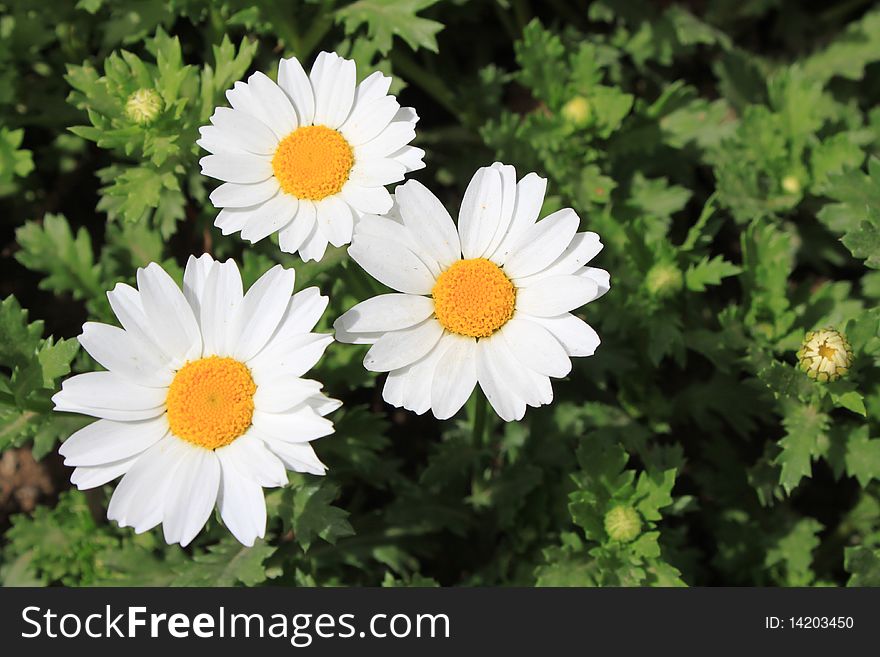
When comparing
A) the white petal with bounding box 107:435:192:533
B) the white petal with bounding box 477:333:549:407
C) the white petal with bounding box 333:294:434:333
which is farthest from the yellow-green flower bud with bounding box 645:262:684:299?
the white petal with bounding box 107:435:192:533

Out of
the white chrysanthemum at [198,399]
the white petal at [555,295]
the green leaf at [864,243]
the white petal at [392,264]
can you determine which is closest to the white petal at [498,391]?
the white petal at [555,295]

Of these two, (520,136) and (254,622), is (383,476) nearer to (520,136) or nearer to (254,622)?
(254,622)

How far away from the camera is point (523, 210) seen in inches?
116

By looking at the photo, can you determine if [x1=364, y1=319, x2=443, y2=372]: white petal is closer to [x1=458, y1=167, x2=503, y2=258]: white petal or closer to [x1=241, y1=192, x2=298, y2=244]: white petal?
[x1=458, y1=167, x2=503, y2=258]: white petal

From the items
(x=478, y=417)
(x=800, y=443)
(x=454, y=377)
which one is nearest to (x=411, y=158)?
(x=454, y=377)

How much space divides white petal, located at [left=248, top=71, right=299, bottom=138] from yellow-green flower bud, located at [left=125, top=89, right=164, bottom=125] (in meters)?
0.44

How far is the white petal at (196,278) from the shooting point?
2.89 m

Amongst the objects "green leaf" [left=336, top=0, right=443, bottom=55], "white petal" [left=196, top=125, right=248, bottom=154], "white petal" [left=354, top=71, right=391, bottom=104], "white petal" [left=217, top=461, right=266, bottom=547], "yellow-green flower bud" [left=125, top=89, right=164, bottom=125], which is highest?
"green leaf" [left=336, top=0, right=443, bottom=55]

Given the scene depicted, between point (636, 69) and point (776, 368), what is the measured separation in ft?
7.64

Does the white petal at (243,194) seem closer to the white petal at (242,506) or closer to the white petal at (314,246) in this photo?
the white petal at (314,246)

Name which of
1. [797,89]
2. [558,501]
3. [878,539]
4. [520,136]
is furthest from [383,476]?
[797,89]

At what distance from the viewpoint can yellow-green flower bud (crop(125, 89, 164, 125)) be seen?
333 centimetres

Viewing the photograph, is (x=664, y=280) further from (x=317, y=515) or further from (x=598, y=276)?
(x=317, y=515)

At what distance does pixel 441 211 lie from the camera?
2953 mm
